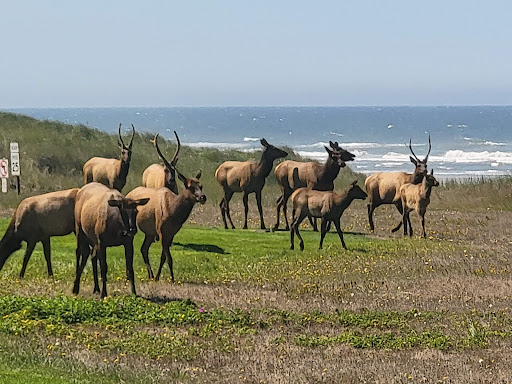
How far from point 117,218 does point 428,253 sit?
34.3 ft

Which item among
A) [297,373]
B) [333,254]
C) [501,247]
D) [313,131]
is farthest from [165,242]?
[313,131]

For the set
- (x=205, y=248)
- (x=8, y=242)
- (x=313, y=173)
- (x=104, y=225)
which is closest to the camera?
(x=104, y=225)

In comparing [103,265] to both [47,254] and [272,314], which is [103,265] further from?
[47,254]

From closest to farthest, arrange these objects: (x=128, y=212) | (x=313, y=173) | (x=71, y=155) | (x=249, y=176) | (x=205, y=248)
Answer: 1. (x=128, y=212)
2. (x=205, y=248)
3. (x=313, y=173)
4. (x=249, y=176)
5. (x=71, y=155)

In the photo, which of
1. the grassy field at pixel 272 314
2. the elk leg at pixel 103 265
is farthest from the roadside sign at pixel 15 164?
the elk leg at pixel 103 265

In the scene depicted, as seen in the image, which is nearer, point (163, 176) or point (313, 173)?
point (163, 176)

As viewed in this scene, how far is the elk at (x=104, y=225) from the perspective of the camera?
15734 mm

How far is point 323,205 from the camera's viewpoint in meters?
24.4

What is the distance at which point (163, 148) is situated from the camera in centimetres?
5488

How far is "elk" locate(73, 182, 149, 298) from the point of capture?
1573 centimetres

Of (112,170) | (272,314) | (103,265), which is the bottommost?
(272,314)

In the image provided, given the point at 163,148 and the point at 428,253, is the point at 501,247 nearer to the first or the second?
the point at 428,253

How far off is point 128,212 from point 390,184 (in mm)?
15740

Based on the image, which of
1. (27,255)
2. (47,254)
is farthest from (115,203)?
(27,255)
